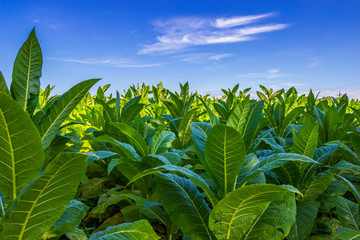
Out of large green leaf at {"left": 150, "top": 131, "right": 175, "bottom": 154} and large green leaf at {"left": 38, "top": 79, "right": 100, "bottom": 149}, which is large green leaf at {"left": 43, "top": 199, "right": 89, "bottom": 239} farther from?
large green leaf at {"left": 150, "top": 131, "right": 175, "bottom": 154}

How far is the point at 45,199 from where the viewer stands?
1.22 meters

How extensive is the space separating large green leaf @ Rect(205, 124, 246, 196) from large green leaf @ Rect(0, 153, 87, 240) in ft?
2.10

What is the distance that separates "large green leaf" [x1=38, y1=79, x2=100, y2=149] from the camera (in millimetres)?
1436

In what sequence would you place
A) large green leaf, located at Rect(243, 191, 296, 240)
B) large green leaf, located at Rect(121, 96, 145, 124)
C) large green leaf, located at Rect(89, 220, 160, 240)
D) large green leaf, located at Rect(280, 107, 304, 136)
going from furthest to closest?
1. large green leaf, located at Rect(280, 107, 304, 136)
2. large green leaf, located at Rect(121, 96, 145, 124)
3. large green leaf, located at Rect(243, 191, 296, 240)
4. large green leaf, located at Rect(89, 220, 160, 240)

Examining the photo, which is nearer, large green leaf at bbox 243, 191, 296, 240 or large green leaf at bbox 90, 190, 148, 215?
large green leaf at bbox 243, 191, 296, 240

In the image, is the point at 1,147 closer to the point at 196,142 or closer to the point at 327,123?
the point at 196,142

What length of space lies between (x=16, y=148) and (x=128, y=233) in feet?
2.13

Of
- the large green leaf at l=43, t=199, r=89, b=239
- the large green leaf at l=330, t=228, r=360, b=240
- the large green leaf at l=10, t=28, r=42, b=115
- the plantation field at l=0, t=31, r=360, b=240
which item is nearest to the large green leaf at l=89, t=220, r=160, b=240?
the plantation field at l=0, t=31, r=360, b=240

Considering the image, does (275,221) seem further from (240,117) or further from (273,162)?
(240,117)

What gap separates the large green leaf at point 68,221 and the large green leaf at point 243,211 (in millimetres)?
717

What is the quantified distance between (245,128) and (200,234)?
0.75 metres

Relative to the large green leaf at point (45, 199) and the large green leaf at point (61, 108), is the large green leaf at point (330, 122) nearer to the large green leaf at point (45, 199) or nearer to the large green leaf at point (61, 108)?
the large green leaf at point (61, 108)

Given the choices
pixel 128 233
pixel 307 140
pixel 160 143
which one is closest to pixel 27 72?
pixel 128 233

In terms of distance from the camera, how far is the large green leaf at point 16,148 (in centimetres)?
107
